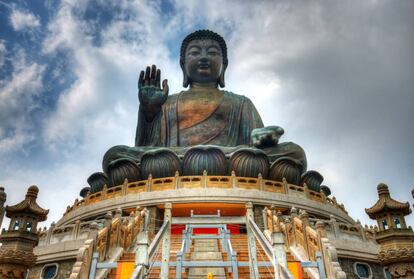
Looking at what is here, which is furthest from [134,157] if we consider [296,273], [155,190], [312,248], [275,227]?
[296,273]

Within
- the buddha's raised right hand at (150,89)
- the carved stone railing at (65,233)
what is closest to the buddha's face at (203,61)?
the buddha's raised right hand at (150,89)

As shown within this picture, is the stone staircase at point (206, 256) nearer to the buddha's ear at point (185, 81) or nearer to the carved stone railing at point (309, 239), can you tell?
the carved stone railing at point (309, 239)

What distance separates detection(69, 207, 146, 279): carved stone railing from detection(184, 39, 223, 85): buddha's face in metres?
11.2

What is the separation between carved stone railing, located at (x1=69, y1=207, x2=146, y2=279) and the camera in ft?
17.4

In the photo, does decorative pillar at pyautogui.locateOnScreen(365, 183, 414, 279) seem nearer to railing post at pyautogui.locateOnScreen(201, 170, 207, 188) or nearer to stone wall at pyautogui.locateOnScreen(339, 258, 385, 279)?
stone wall at pyautogui.locateOnScreen(339, 258, 385, 279)

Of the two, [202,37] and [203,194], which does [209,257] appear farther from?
[202,37]

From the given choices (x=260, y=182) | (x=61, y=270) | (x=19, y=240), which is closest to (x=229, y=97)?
(x=260, y=182)

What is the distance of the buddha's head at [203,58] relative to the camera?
63.1 ft

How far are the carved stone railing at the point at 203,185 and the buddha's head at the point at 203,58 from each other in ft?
25.9

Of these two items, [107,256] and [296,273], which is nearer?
[296,273]

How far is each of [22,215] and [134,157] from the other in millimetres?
7490

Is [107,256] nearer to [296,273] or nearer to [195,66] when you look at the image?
[296,273]

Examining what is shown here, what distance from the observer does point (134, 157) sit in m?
14.4

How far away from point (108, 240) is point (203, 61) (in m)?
13.6
